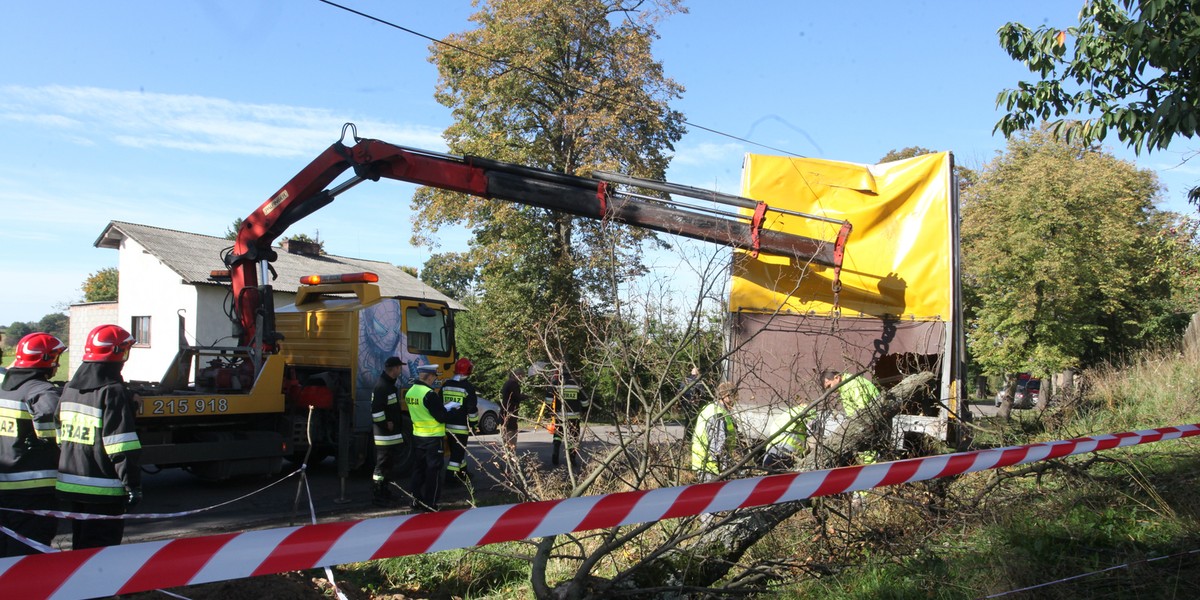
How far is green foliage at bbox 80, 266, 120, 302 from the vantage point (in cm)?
4675

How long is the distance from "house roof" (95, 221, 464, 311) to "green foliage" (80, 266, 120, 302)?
20.5 meters

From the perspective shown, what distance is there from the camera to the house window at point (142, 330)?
2634 centimetres

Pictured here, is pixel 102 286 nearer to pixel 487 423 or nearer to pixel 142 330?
pixel 142 330

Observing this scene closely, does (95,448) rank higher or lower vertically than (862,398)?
lower

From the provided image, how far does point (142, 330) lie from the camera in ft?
87.1

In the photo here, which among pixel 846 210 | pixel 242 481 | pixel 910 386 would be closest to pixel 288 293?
pixel 242 481

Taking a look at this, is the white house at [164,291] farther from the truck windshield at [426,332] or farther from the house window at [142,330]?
the truck windshield at [426,332]

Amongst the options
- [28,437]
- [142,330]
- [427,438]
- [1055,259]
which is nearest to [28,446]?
[28,437]

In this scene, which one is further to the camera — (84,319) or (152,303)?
(84,319)

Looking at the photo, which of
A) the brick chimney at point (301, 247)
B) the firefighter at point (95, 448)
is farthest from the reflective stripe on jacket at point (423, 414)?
the brick chimney at point (301, 247)

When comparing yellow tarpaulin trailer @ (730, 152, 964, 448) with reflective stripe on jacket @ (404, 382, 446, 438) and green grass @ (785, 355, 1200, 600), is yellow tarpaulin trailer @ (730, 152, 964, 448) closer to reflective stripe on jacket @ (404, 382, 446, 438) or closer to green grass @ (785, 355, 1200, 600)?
green grass @ (785, 355, 1200, 600)

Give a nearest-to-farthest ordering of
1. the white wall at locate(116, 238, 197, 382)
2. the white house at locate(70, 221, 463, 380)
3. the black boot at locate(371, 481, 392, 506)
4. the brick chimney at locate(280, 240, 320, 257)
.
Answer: the black boot at locate(371, 481, 392, 506) < the white house at locate(70, 221, 463, 380) < the white wall at locate(116, 238, 197, 382) < the brick chimney at locate(280, 240, 320, 257)

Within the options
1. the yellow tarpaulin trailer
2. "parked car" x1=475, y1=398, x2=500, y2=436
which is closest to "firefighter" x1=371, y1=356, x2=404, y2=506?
the yellow tarpaulin trailer

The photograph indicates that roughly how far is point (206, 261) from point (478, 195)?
20695mm
